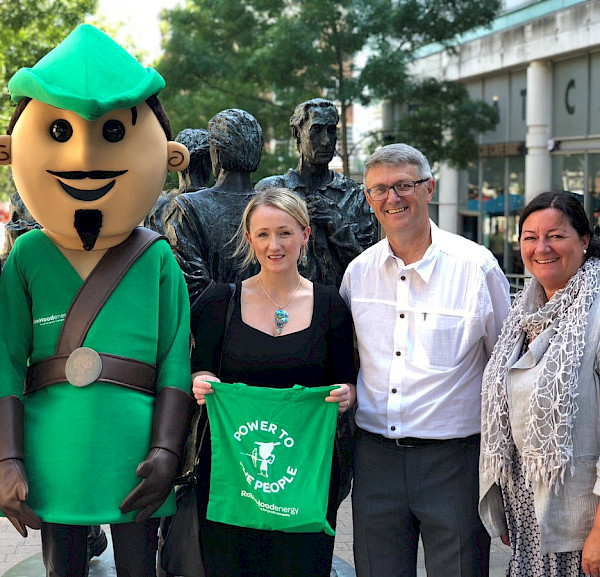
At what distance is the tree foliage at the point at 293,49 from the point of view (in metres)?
13.6

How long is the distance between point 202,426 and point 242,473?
14.5 inches

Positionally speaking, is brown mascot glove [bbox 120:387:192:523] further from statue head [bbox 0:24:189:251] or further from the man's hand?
statue head [bbox 0:24:189:251]

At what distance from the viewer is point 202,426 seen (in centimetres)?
328

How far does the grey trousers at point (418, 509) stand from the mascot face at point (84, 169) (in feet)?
4.04

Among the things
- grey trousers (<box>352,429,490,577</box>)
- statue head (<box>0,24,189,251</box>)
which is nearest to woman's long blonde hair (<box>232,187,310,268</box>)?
statue head (<box>0,24,189,251</box>)

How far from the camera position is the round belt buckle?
9.77ft

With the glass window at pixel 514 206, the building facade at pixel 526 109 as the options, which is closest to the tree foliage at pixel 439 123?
the building facade at pixel 526 109

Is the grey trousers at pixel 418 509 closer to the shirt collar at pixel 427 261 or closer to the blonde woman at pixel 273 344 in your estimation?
the blonde woman at pixel 273 344

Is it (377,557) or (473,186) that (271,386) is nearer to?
(377,557)

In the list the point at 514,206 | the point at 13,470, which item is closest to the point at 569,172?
the point at 514,206

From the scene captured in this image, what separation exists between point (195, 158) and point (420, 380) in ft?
10.8

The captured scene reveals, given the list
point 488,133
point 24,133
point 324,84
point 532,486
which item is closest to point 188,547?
point 532,486

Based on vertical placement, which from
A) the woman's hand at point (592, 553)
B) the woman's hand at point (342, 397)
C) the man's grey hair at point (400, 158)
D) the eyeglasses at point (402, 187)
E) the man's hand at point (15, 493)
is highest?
the man's grey hair at point (400, 158)

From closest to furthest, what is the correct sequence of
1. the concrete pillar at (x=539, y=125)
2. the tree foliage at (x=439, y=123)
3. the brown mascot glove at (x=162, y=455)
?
the brown mascot glove at (x=162, y=455)
the tree foliage at (x=439, y=123)
the concrete pillar at (x=539, y=125)
